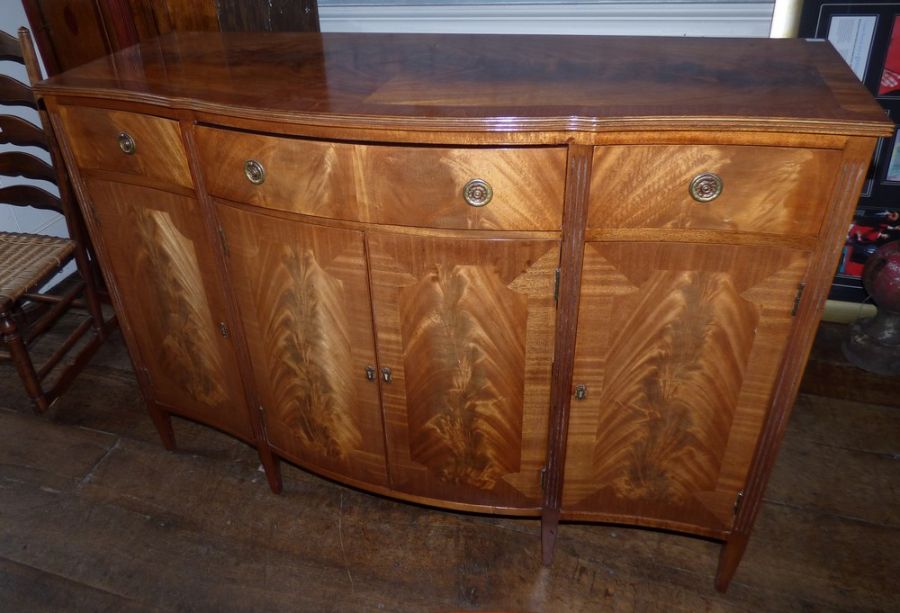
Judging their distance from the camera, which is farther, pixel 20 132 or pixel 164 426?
pixel 20 132

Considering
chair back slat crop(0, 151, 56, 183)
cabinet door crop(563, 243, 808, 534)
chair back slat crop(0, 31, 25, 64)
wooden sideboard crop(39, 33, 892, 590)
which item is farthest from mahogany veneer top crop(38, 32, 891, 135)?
chair back slat crop(0, 151, 56, 183)

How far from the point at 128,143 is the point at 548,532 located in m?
1.32

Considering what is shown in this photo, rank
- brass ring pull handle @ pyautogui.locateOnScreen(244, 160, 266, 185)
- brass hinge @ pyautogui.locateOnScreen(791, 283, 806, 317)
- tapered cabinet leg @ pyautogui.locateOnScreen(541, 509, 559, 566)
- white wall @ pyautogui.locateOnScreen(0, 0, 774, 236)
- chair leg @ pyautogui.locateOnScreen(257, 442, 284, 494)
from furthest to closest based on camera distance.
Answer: white wall @ pyautogui.locateOnScreen(0, 0, 774, 236)
chair leg @ pyautogui.locateOnScreen(257, 442, 284, 494)
tapered cabinet leg @ pyautogui.locateOnScreen(541, 509, 559, 566)
brass ring pull handle @ pyautogui.locateOnScreen(244, 160, 266, 185)
brass hinge @ pyautogui.locateOnScreen(791, 283, 806, 317)

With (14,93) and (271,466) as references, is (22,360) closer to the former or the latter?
(14,93)

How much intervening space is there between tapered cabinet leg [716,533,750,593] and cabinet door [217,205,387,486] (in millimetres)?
840

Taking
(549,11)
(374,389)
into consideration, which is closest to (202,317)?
(374,389)

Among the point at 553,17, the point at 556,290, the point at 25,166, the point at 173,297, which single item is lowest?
the point at 173,297

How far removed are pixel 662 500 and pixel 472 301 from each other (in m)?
0.67

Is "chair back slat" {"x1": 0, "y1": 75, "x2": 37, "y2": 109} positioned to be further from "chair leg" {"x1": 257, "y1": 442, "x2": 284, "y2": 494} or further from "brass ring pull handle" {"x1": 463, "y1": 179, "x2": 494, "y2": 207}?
"brass ring pull handle" {"x1": 463, "y1": 179, "x2": 494, "y2": 207}

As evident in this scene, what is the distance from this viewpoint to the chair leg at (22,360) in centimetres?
216

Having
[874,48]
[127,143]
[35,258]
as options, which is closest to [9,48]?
[35,258]

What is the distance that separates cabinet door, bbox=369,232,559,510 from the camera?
138cm

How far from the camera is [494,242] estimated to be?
1.34 metres

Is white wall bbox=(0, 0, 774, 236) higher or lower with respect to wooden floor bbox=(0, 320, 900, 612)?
higher
